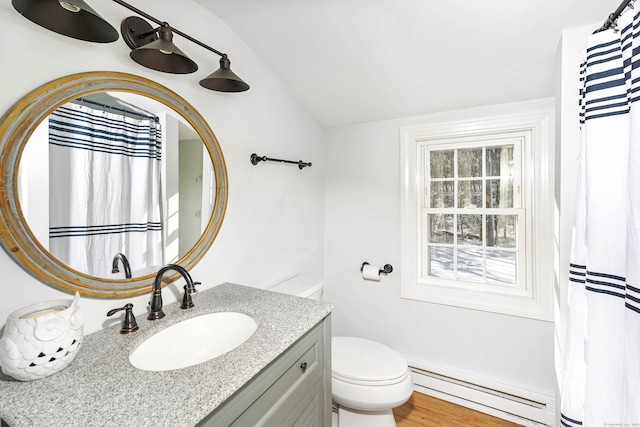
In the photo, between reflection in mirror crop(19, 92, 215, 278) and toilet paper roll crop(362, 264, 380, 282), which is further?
toilet paper roll crop(362, 264, 380, 282)

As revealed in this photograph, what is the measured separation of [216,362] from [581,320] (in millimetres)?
1194

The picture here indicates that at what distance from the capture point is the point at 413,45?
1505mm

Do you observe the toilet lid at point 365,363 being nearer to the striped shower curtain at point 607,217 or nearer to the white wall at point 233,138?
the white wall at point 233,138

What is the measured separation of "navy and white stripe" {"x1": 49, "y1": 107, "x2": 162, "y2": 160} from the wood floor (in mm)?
2086

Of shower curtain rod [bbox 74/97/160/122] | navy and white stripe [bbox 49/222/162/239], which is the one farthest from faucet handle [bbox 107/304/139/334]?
shower curtain rod [bbox 74/97/160/122]

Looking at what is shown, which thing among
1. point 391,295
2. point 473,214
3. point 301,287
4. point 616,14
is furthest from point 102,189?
point 473,214

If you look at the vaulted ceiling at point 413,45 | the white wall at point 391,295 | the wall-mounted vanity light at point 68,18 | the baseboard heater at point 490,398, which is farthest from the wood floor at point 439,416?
the wall-mounted vanity light at point 68,18

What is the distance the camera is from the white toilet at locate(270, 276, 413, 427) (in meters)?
1.51

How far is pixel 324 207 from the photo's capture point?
249 cm

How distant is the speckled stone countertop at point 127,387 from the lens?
60cm

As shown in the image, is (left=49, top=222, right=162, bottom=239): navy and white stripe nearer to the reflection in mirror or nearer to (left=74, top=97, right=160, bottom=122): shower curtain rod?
the reflection in mirror

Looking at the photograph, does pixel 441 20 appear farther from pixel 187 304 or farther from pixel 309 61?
pixel 187 304

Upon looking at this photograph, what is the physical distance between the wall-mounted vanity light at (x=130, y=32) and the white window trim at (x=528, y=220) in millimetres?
1354

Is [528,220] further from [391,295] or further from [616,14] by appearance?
[616,14]
